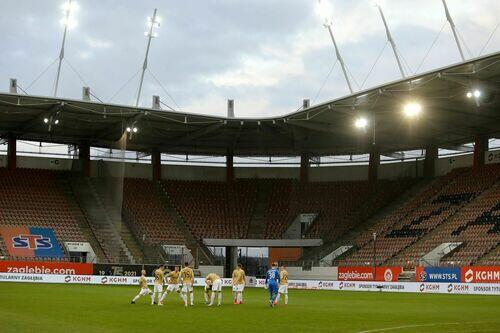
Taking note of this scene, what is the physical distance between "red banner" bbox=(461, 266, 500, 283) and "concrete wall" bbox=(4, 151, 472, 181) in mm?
22147

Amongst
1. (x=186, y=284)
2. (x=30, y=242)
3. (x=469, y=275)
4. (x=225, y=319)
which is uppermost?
(x=30, y=242)

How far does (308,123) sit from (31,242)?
2653 centimetres

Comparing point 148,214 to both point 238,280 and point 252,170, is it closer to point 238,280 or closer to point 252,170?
point 252,170

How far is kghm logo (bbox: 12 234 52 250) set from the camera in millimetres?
63375

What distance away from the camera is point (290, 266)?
67625 mm

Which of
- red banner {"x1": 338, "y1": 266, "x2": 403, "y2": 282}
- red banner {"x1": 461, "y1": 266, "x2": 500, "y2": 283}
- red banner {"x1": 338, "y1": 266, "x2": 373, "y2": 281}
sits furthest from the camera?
red banner {"x1": 338, "y1": 266, "x2": 373, "y2": 281}

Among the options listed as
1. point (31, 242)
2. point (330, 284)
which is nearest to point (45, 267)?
point (31, 242)

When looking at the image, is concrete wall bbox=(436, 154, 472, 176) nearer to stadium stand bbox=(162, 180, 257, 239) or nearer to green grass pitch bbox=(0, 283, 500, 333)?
stadium stand bbox=(162, 180, 257, 239)

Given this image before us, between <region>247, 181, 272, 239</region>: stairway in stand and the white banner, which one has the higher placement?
<region>247, 181, 272, 239</region>: stairway in stand

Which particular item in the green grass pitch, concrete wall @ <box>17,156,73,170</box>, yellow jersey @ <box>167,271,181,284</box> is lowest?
the green grass pitch

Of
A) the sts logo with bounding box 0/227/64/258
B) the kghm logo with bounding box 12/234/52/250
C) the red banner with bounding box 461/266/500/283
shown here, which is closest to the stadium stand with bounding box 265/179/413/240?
the red banner with bounding box 461/266/500/283

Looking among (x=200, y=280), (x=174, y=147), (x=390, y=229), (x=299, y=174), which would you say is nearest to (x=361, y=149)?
(x=299, y=174)

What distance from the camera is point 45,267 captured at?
58844 millimetres

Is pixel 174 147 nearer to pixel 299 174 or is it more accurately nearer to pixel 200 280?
pixel 299 174
